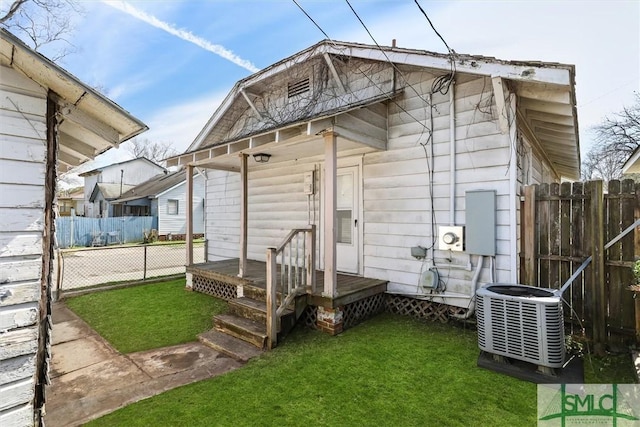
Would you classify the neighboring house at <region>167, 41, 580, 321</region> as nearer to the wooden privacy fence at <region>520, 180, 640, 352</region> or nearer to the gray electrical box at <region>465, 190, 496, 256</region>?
the gray electrical box at <region>465, 190, 496, 256</region>

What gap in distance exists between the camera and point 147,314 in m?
5.61

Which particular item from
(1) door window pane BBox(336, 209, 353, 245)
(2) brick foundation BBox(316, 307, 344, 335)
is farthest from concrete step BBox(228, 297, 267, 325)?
(1) door window pane BBox(336, 209, 353, 245)

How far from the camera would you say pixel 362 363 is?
3598 millimetres

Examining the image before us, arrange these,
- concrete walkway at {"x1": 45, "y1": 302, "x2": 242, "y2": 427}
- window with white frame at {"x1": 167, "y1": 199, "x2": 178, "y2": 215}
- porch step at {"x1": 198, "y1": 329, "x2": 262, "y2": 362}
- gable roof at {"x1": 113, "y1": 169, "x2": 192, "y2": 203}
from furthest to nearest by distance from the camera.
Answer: window with white frame at {"x1": 167, "y1": 199, "x2": 178, "y2": 215}, gable roof at {"x1": 113, "y1": 169, "x2": 192, "y2": 203}, porch step at {"x1": 198, "y1": 329, "x2": 262, "y2": 362}, concrete walkway at {"x1": 45, "y1": 302, "x2": 242, "y2": 427}

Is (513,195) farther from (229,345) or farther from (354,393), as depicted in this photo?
(229,345)

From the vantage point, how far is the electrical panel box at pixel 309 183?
21.2 feet

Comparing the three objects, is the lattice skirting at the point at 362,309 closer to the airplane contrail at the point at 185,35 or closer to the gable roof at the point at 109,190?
the airplane contrail at the point at 185,35

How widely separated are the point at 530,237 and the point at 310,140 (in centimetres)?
339

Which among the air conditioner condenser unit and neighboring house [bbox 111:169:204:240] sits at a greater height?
neighboring house [bbox 111:169:204:240]

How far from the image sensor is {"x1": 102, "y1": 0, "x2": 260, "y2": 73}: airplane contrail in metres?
4.60

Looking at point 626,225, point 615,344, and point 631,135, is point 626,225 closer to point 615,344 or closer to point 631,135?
point 615,344

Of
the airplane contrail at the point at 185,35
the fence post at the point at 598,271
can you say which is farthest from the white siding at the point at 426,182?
the airplane contrail at the point at 185,35

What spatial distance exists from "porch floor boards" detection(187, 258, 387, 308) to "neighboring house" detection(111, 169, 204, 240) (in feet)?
50.2

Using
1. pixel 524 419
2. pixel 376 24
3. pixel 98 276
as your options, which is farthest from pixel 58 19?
pixel 524 419
